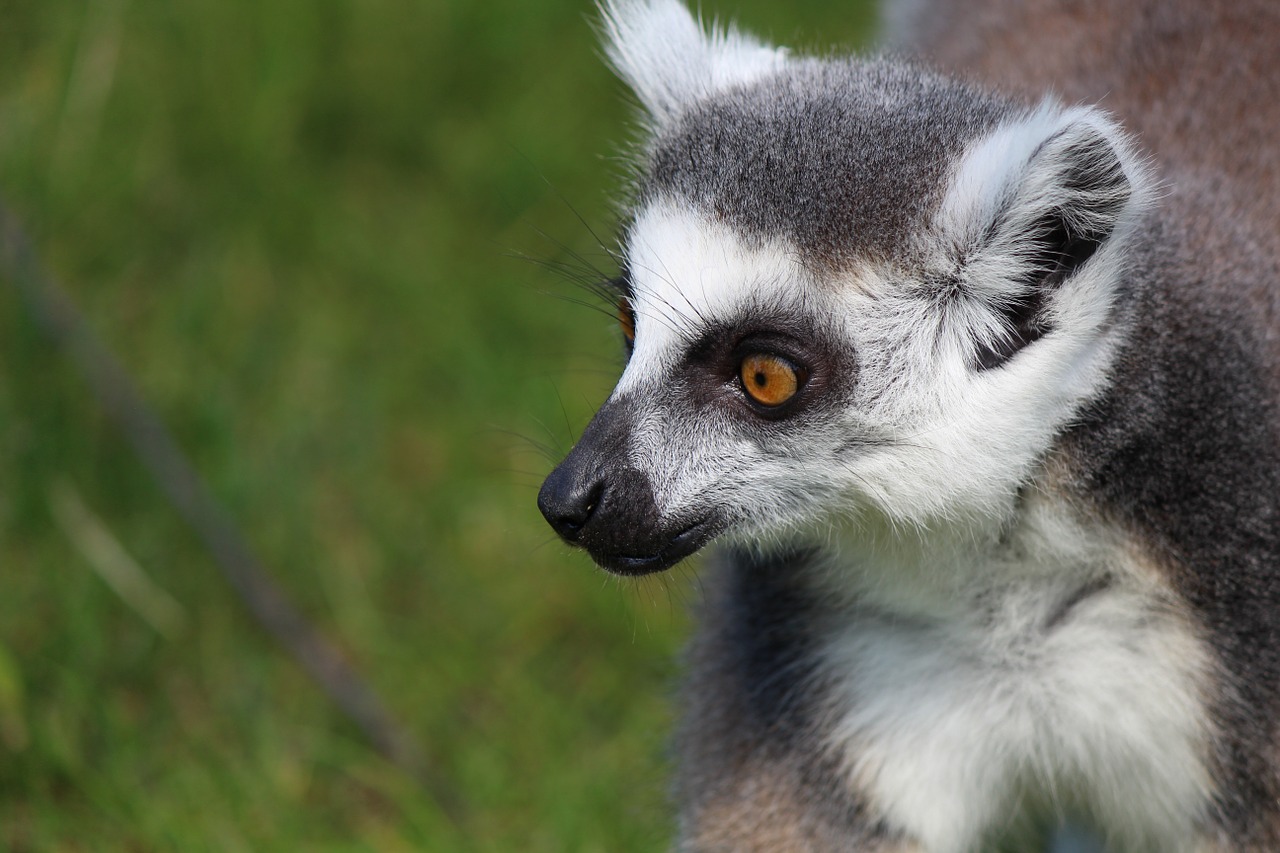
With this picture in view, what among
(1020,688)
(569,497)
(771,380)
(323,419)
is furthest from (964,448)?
(323,419)

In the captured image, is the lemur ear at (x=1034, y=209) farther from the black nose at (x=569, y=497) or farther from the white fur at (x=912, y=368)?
the black nose at (x=569, y=497)

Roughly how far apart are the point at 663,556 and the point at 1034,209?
979mm

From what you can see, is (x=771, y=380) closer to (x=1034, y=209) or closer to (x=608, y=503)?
(x=608, y=503)

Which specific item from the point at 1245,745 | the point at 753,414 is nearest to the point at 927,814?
the point at 1245,745

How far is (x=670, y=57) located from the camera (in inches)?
136

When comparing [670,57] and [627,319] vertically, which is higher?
[670,57]

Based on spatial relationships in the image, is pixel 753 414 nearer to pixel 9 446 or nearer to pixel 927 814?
pixel 927 814

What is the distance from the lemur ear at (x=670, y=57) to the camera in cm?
342

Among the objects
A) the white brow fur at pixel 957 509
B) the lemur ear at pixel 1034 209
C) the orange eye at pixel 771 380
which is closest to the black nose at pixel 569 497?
the white brow fur at pixel 957 509

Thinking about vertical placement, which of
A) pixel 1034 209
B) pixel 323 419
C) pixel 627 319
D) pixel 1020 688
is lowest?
pixel 323 419

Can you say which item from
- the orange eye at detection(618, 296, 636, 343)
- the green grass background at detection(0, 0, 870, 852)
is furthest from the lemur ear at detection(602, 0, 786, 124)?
the orange eye at detection(618, 296, 636, 343)

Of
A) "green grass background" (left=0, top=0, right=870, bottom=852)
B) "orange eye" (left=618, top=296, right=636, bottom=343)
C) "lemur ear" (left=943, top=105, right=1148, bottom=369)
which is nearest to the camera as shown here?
"lemur ear" (left=943, top=105, right=1148, bottom=369)

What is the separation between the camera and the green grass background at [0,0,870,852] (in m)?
4.31

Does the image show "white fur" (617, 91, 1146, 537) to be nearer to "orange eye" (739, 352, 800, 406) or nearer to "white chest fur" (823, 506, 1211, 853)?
"orange eye" (739, 352, 800, 406)
